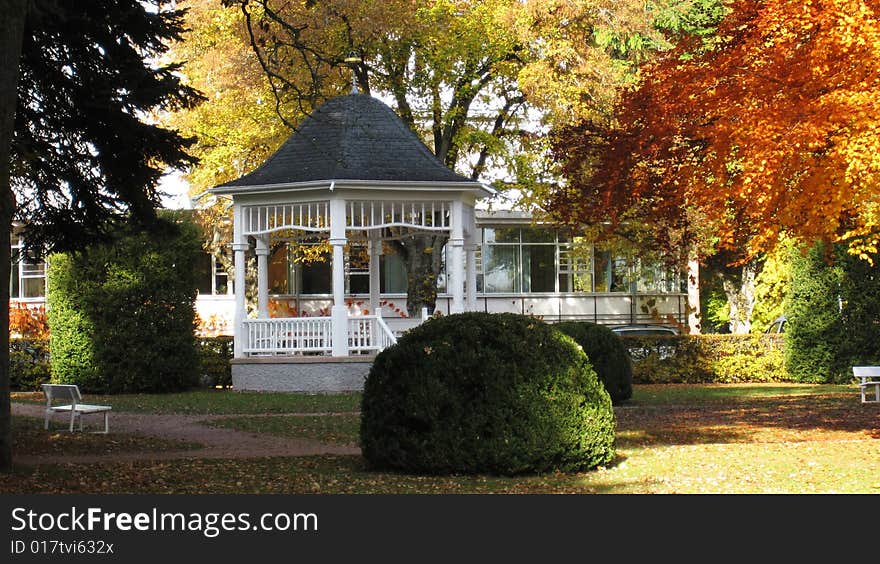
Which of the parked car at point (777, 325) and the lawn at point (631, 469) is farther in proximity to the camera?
the parked car at point (777, 325)

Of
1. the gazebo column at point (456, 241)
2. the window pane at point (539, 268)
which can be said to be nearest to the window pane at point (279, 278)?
the window pane at point (539, 268)

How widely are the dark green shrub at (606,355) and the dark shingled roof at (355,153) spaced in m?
4.53

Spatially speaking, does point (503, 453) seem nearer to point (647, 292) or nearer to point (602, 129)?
point (602, 129)

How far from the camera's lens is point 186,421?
18.7m

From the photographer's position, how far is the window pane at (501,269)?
43906 mm

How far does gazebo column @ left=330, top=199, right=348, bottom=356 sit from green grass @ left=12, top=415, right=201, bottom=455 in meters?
8.21

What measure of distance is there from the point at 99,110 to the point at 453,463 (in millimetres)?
6421

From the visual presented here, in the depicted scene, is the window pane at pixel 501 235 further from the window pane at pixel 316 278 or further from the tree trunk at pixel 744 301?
the tree trunk at pixel 744 301

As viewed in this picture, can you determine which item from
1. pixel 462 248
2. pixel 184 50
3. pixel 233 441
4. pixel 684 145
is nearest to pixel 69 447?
pixel 233 441

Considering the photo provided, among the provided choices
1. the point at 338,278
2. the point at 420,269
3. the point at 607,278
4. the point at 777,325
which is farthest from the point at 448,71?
the point at 607,278

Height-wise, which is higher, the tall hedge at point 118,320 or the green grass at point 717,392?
the tall hedge at point 118,320

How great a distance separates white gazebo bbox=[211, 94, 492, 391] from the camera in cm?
2406

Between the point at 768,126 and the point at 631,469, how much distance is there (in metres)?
4.67

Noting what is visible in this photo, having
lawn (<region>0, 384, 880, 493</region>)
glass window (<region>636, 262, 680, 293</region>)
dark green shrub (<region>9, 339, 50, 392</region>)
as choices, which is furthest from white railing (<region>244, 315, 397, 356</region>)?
glass window (<region>636, 262, 680, 293</region>)
